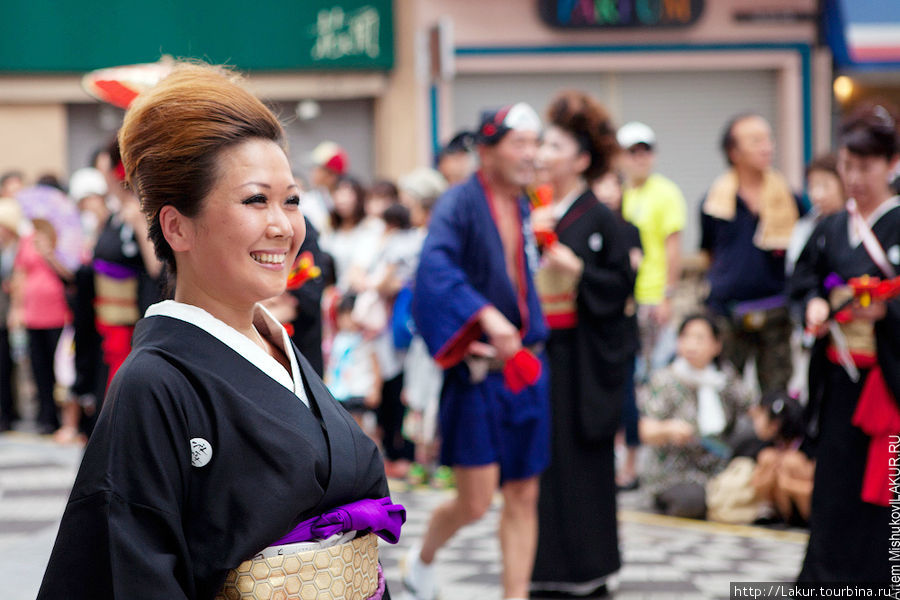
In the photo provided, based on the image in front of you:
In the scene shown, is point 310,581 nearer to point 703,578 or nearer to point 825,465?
point 825,465

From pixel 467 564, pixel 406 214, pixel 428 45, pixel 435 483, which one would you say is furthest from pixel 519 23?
pixel 467 564

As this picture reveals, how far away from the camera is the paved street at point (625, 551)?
5.07m

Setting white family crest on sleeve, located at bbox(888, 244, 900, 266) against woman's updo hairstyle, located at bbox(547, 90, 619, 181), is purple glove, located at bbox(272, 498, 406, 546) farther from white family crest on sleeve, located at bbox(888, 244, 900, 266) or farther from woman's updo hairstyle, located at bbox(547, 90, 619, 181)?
woman's updo hairstyle, located at bbox(547, 90, 619, 181)

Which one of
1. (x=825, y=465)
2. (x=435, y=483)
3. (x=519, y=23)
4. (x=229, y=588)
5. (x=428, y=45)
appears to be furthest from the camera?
(x=519, y=23)

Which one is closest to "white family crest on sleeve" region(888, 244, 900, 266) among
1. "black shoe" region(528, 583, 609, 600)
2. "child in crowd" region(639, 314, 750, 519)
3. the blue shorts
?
the blue shorts

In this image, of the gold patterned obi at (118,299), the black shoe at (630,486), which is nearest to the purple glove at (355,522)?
the gold patterned obi at (118,299)

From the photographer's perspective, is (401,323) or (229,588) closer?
(229,588)

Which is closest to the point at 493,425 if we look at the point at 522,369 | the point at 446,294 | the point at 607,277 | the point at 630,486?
the point at 522,369

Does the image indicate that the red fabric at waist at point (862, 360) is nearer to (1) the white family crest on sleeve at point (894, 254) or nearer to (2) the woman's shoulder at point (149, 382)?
(1) the white family crest on sleeve at point (894, 254)

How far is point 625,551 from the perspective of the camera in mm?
5730

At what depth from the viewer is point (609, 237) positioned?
5.20 m

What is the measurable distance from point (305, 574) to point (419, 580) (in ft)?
9.13

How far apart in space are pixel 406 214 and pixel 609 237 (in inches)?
107

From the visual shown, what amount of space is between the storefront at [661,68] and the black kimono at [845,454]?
31.4 ft
